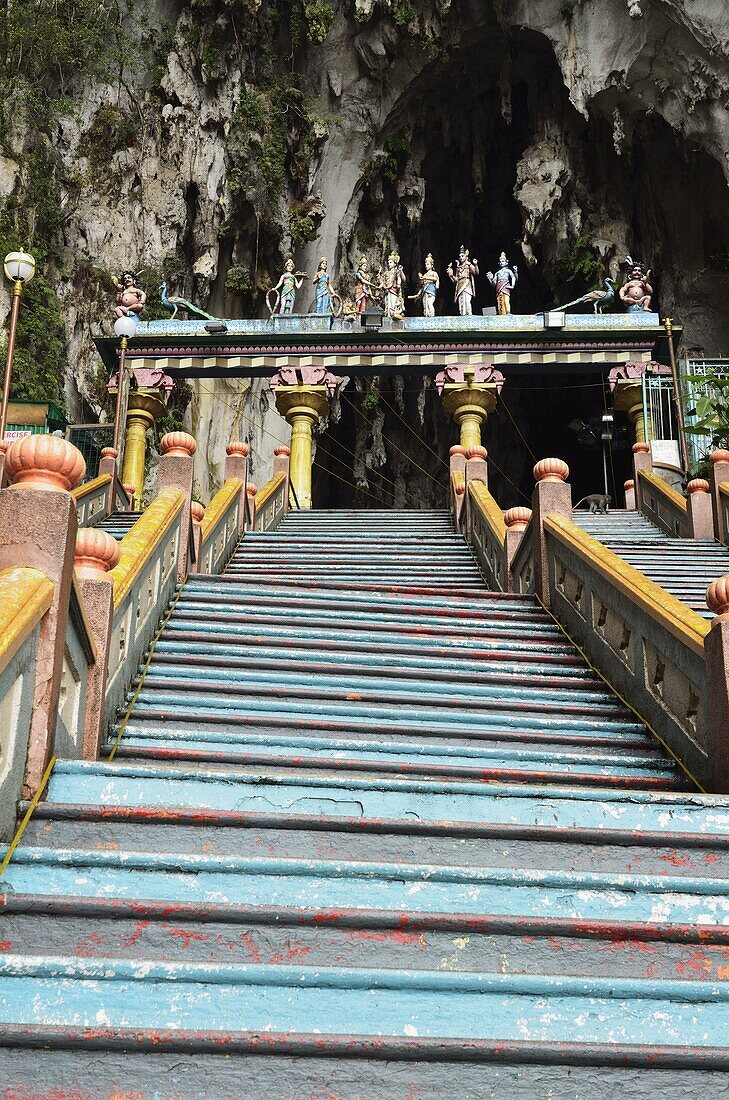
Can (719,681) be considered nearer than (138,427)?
Yes

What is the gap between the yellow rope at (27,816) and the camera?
2.70 meters

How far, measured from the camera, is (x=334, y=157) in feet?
70.6

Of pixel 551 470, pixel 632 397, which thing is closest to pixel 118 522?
pixel 551 470

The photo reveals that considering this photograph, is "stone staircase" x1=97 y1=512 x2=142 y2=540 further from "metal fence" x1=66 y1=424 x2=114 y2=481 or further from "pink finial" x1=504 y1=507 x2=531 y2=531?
"metal fence" x1=66 y1=424 x2=114 y2=481

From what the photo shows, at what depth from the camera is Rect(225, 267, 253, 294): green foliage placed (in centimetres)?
1988

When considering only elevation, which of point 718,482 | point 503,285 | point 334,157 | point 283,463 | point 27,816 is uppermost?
point 334,157

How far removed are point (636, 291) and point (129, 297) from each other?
8864mm

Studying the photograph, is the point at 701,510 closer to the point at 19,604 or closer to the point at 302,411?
the point at 302,411

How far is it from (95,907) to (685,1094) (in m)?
1.45

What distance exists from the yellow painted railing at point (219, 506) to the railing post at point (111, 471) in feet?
10.7

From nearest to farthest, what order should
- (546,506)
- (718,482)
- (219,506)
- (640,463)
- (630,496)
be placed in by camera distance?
1. (546,506)
2. (219,506)
3. (718,482)
4. (640,463)
5. (630,496)

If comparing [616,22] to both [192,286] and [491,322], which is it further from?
[192,286]

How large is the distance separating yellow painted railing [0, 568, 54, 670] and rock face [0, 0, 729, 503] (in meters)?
16.4

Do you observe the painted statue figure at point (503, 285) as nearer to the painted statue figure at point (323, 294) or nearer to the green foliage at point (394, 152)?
the painted statue figure at point (323, 294)
